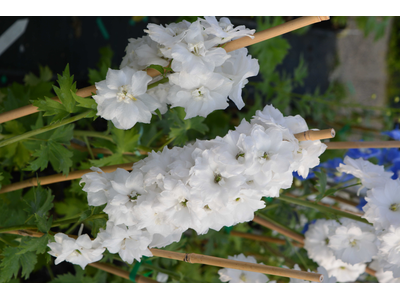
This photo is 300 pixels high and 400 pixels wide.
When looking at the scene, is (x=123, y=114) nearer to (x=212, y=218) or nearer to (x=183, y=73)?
(x=183, y=73)

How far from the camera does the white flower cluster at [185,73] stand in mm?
882

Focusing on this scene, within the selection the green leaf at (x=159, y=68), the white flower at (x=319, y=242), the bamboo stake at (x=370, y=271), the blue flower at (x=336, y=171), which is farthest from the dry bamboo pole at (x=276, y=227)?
the green leaf at (x=159, y=68)

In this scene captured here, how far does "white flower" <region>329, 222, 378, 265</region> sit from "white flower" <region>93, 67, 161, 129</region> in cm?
94

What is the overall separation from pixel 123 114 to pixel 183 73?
230mm

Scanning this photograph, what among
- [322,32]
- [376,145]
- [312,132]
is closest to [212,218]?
[312,132]

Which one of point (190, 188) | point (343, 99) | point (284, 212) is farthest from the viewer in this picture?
point (343, 99)

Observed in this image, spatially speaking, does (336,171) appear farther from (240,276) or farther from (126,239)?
(126,239)

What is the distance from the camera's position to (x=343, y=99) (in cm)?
363

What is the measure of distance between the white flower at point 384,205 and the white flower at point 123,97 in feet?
2.64

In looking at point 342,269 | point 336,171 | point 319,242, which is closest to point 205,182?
point 319,242

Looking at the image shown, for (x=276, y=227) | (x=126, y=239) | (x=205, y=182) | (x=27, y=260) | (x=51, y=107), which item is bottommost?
(x=276, y=227)

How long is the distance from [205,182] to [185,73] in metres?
0.32

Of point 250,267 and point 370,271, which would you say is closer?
point 250,267

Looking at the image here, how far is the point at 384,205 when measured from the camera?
1.07 m
